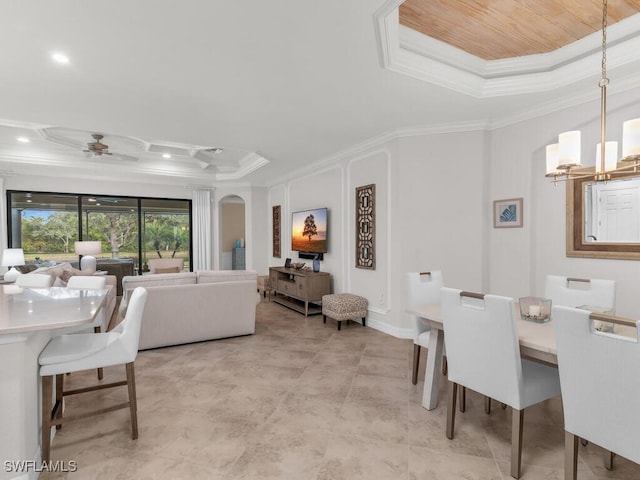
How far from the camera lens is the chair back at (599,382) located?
1281mm

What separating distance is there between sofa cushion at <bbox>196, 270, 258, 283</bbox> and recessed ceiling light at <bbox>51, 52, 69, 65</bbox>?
7.33ft

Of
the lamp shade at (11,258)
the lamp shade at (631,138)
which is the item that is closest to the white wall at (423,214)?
the lamp shade at (631,138)

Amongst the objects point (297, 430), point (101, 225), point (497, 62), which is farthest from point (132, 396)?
point (101, 225)

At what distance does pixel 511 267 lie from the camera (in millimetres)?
3666

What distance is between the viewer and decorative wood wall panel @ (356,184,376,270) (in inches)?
179

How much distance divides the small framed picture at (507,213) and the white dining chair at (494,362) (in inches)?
78.4

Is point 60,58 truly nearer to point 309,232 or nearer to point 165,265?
point 309,232

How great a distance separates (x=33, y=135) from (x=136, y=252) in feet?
10.5

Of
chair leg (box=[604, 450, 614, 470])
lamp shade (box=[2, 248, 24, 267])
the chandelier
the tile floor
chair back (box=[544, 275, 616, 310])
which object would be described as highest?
the chandelier

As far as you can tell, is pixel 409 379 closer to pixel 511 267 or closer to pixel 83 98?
pixel 511 267

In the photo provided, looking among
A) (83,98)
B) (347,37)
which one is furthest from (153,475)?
(83,98)

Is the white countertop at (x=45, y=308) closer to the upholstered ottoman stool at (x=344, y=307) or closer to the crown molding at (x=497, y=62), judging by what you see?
the crown molding at (x=497, y=62)

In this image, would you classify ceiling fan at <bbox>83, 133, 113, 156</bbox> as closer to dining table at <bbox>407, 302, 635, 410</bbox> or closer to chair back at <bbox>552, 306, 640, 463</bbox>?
dining table at <bbox>407, 302, 635, 410</bbox>

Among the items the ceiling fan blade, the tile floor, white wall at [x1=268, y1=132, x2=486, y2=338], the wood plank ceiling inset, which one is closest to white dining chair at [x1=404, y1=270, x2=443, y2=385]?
the tile floor
